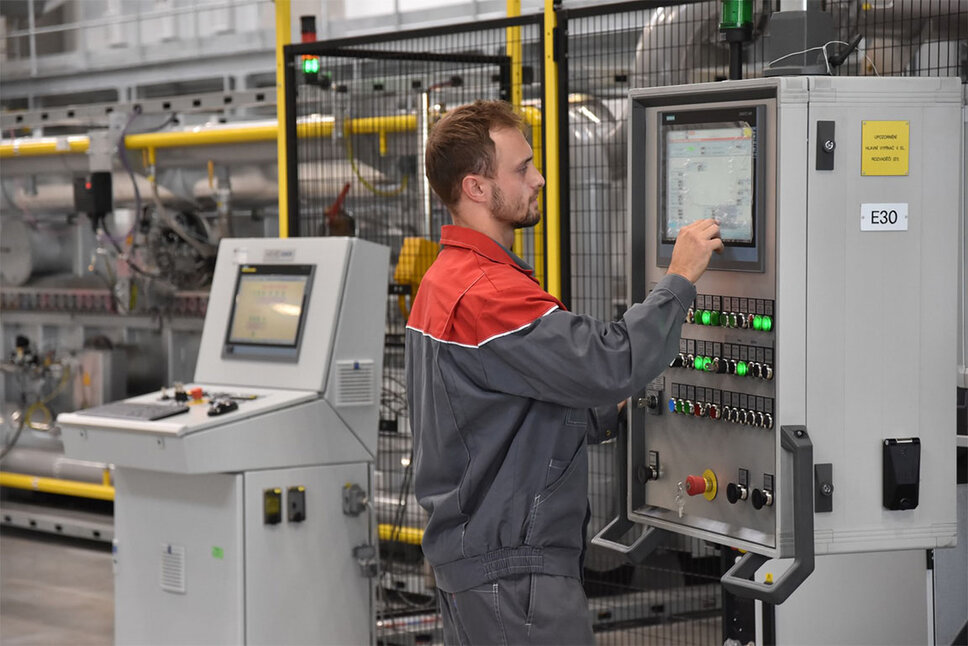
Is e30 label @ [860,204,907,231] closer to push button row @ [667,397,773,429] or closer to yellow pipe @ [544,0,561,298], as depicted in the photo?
push button row @ [667,397,773,429]

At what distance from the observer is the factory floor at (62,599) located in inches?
187

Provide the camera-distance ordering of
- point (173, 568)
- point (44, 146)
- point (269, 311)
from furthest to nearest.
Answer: point (44, 146) < point (269, 311) < point (173, 568)

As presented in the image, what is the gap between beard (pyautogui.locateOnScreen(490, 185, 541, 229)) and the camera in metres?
2.43

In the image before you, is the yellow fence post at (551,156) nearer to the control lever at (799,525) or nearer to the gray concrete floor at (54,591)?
the control lever at (799,525)

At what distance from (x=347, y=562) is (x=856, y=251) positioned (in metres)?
2.17

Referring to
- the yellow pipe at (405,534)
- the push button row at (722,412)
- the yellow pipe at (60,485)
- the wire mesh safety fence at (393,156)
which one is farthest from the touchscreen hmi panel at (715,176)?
the yellow pipe at (60,485)

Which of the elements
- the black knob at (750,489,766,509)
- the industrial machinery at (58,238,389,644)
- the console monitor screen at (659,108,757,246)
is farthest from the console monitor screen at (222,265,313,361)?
the black knob at (750,489,766,509)

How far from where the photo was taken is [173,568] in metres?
3.72

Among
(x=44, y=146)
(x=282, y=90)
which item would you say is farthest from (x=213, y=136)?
(x=282, y=90)

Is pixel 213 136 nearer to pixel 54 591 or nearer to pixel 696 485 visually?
pixel 54 591

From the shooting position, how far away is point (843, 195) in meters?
2.39

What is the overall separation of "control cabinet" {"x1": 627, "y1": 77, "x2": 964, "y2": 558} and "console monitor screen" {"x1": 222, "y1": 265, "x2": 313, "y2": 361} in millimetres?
1735

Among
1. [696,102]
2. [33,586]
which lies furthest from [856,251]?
[33,586]

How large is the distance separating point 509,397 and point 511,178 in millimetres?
481
